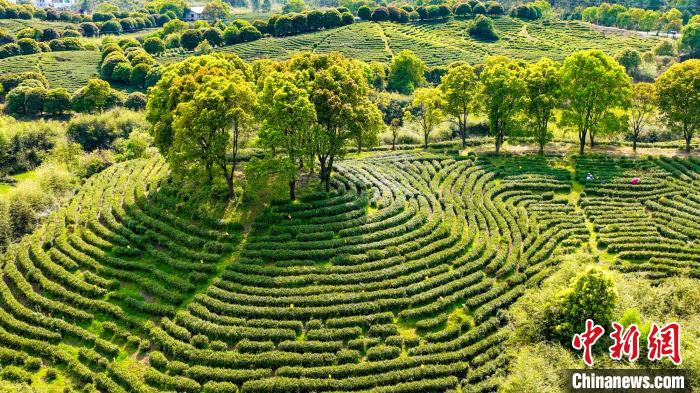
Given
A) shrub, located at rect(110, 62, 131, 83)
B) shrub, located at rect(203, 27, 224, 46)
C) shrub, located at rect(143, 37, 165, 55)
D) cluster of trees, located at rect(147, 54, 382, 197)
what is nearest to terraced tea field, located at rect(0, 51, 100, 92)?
shrub, located at rect(110, 62, 131, 83)

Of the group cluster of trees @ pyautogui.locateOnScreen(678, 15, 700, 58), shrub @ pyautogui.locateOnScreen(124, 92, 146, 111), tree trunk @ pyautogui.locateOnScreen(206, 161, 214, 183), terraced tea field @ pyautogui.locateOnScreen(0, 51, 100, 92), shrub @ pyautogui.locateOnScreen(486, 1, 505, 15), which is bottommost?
tree trunk @ pyautogui.locateOnScreen(206, 161, 214, 183)

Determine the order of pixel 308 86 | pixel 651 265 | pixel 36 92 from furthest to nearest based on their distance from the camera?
pixel 36 92, pixel 308 86, pixel 651 265

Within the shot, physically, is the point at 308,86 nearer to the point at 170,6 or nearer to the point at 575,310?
the point at 575,310

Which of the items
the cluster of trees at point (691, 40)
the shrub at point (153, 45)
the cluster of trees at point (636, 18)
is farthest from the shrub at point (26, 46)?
the cluster of trees at point (636, 18)

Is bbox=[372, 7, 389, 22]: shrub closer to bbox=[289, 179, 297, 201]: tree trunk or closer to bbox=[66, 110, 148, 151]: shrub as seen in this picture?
bbox=[66, 110, 148, 151]: shrub

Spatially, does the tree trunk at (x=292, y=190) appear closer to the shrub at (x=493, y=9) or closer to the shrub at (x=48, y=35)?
the shrub at (x=48, y=35)

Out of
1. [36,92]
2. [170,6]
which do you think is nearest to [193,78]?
[36,92]
